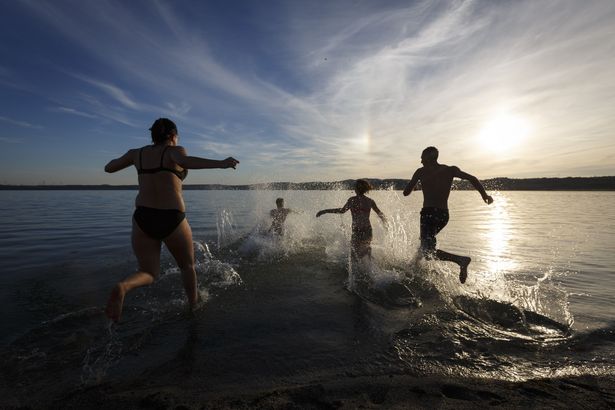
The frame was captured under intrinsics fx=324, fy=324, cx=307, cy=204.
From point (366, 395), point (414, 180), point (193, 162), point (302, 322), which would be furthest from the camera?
point (414, 180)

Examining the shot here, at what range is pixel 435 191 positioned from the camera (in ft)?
20.8

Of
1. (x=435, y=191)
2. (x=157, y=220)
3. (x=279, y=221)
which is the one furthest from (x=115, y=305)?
(x=279, y=221)

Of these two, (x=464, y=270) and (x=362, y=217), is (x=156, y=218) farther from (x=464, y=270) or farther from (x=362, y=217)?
(x=464, y=270)

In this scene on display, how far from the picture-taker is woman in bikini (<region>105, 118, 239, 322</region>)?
3.74 m

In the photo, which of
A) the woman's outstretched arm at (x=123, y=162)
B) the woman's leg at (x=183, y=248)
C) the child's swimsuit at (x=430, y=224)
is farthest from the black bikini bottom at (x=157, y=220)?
the child's swimsuit at (x=430, y=224)

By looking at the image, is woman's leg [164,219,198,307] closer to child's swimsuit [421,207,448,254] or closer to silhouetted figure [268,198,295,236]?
child's swimsuit [421,207,448,254]

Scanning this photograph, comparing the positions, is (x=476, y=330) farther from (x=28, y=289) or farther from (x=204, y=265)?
(x=28, y=289)

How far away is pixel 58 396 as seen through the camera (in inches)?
113

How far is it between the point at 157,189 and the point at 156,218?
34cm

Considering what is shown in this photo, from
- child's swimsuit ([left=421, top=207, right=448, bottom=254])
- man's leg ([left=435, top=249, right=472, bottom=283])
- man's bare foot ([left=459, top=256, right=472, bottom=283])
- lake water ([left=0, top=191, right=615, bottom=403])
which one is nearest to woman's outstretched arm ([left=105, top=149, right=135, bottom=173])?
lake water ([left=0, top=191, right=615, bottom=403])

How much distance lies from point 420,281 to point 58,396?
5.85m

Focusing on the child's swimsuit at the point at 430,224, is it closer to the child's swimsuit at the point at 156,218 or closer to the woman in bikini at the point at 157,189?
the woman in bikini at the point at 157,189

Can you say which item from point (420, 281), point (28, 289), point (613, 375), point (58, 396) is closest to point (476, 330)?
point (613, 375)

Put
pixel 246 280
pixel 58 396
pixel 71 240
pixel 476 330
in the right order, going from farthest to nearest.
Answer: pixel 71 240 → pixel 246 280 → pixel 476 330 → pixel 58 396
